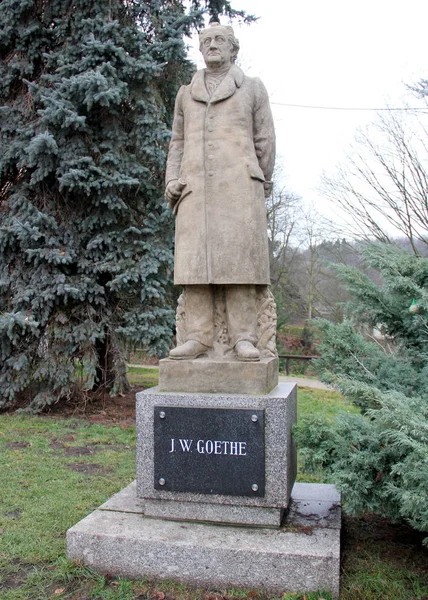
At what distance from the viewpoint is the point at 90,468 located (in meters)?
5.67

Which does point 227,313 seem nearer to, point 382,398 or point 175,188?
point 175,188

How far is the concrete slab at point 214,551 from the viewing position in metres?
3.12

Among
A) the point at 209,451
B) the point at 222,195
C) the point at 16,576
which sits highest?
the point at 222,195

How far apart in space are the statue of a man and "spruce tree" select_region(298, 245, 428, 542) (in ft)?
1.95

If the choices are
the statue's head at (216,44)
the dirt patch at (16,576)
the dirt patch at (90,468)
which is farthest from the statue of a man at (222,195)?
the dirt patch at (90,468)

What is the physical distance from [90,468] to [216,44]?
3.84 metres

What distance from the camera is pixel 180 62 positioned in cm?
865

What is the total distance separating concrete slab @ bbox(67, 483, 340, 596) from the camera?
123 inches

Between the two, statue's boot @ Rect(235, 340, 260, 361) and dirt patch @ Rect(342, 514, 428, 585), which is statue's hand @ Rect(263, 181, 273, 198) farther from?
dirt patch @ Rect(342, 514, 428, 585)

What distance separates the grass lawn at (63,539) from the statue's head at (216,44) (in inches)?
93.1

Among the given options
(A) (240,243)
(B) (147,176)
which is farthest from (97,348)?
(A) (240,243)

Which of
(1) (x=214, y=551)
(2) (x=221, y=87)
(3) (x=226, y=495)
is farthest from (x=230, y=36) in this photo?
(1) (x=214, y=551)

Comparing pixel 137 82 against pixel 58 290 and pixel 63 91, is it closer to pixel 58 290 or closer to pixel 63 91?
pixel 63 91

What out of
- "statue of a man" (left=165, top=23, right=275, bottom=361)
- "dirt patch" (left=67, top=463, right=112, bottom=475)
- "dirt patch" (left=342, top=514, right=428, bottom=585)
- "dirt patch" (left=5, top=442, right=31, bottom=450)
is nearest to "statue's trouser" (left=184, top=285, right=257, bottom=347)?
"statue of a man" (left=165, top=23, right=275, bottom=361)
